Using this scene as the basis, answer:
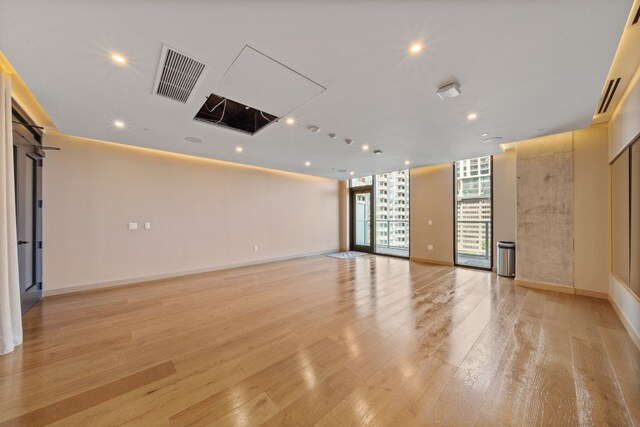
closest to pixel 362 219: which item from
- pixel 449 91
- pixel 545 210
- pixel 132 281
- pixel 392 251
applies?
pixel 392 251

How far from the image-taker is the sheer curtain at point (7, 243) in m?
2.26

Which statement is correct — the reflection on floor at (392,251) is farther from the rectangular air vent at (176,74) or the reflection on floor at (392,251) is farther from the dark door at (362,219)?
the rectangular air vent at (176,74)

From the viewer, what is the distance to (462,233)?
19.8 feet

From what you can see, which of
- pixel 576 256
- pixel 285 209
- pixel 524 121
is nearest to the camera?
pixel 524 121

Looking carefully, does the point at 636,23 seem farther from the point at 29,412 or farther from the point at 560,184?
the point at 29,412

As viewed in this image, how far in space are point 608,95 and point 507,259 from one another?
316 cm

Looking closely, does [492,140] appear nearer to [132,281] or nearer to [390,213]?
[390,213]

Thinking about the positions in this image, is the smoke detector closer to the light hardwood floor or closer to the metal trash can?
the light hardwood floor

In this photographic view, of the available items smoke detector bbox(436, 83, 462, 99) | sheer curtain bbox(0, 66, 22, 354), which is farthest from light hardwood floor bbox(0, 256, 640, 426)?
smoke detector bbox(436, 83, 462, 99)

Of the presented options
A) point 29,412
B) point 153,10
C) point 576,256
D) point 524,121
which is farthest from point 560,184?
point 29,412

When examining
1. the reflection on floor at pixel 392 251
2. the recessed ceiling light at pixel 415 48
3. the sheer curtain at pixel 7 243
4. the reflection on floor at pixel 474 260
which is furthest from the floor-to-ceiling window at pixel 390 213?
the sheer curtain at pixel 7 243

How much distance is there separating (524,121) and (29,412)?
19.3ft

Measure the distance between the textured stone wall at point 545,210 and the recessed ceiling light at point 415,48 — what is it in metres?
3.89

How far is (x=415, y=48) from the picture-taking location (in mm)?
1864
